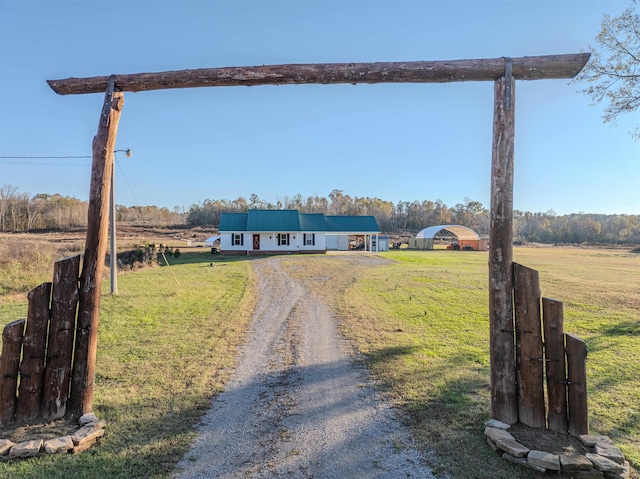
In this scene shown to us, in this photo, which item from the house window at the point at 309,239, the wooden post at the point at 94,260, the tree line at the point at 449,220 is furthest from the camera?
the tree line at the point at 449,220

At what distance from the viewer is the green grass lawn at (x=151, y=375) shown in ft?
10.2

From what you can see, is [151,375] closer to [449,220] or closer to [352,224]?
[352,224]

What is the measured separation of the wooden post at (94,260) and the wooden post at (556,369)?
505cm

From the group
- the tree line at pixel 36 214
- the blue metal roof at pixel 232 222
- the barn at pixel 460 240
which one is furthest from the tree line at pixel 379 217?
the blue metal roof at pixel 232 222

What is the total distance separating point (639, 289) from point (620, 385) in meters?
12.8

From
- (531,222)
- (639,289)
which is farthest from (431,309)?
(531,222)

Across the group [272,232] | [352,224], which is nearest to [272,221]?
[272,232]

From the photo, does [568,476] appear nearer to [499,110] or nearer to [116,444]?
[499,110]

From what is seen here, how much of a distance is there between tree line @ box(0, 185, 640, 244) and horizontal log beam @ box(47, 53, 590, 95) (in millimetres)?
68478

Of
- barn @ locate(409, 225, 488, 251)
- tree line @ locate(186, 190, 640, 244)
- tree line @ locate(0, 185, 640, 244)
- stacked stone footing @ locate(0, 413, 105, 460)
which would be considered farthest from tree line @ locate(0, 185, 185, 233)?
stacked stone footing @ locate(0, 413, 105, 460)

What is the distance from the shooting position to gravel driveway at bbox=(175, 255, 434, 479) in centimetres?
306

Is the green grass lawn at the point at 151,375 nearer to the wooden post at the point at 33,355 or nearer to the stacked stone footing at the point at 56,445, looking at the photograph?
the stacked stone footing at the point at 56,445

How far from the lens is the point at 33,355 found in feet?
12.0

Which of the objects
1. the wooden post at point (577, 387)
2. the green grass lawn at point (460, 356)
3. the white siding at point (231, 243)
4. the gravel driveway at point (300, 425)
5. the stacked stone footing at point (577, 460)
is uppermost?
the white siding at point (231, 243)
